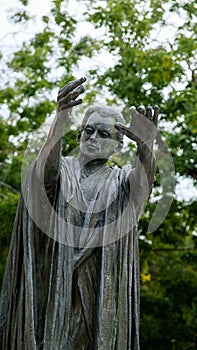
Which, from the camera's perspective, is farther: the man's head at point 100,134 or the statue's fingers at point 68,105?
the man's head at point 100,134

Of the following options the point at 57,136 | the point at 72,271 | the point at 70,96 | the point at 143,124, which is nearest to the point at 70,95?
the point at 70,96

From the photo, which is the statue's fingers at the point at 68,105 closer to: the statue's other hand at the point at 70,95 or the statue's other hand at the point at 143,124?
the statue's other hand at the point at 70,95

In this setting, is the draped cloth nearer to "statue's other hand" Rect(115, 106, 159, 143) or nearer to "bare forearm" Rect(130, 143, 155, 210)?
"bare forearm" Rect(130, 143, 155, 210)

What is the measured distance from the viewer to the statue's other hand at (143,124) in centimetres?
637

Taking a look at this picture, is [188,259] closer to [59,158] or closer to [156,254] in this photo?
[156,254]

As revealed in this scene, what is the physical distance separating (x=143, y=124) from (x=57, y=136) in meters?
0.67

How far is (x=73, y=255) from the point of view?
639cm

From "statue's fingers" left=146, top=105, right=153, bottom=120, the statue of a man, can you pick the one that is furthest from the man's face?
"statue's fingers" left=146, top=105, right=153, bottom=120

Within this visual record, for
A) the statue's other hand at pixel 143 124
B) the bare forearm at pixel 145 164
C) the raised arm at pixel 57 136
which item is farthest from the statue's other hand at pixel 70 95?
the bare forearm at pixel 145 164

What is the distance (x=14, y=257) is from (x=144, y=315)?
32.5 feet

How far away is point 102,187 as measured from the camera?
22.1 feet

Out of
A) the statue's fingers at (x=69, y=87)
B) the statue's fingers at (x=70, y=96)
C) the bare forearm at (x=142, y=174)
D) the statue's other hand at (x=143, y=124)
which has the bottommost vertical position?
the bare forearm at (x=142, y=174)

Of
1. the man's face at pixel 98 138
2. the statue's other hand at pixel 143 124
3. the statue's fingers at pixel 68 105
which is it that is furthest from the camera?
the man's face at pixel 98 138

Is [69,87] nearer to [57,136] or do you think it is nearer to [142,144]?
[57,136]
